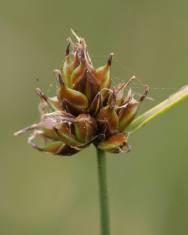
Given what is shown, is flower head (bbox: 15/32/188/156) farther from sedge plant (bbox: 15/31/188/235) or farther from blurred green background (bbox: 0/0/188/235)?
blurred green background (bbox: 0/0/188/235)

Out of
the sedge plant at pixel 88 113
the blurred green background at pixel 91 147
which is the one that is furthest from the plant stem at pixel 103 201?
the blurred green background at pixel 91 147

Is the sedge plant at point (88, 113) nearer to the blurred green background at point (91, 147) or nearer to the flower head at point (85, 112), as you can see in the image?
the flower head at point (85, 112)

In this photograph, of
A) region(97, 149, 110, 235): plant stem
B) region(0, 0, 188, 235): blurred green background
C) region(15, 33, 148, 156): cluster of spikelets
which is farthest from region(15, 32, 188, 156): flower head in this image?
region(0, 0, 188, 235): blurred green background

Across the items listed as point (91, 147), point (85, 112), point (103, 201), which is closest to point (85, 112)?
point (85, 112)

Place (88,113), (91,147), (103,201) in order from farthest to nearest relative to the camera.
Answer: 1. (91,147)
2. (88,113)
3. (103,201)

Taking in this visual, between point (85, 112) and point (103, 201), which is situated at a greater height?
point (85, 112)

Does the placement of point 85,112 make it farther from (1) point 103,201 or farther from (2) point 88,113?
(1) point 103,201

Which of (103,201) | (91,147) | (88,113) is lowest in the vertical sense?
(103,201)
